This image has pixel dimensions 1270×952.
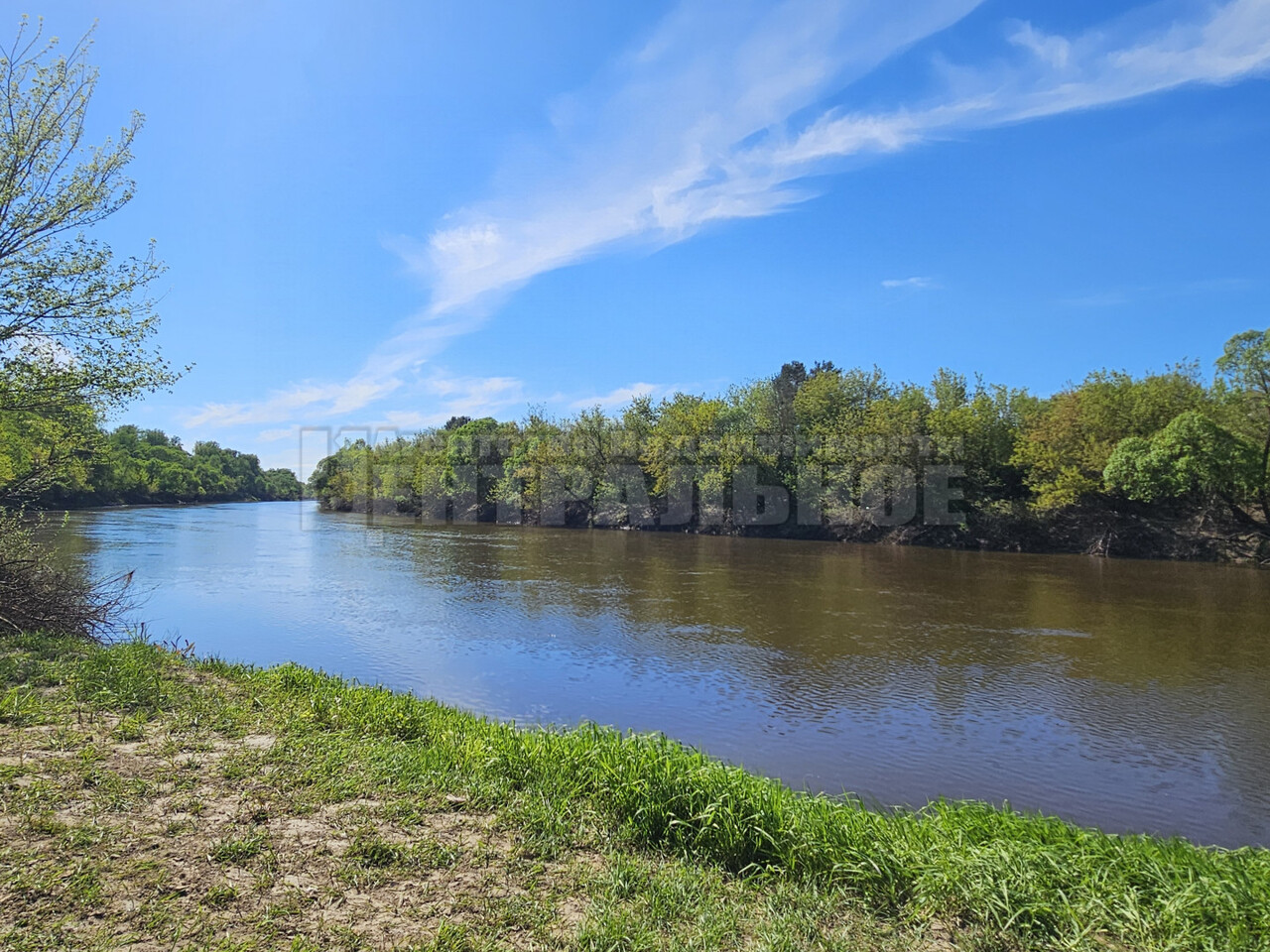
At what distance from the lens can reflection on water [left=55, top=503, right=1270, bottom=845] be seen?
9.10 meters

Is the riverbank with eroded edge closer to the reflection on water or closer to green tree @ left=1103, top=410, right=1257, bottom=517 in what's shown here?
green tree @ left=1103, top=410, right=1257, bottom=517

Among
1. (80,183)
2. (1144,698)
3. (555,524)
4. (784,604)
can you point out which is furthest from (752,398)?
(80,183)

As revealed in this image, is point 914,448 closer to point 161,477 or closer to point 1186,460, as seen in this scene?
point 1186,460

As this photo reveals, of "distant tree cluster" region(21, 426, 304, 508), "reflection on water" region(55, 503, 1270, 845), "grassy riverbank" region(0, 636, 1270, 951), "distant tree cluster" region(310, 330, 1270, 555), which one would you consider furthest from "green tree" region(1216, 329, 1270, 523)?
"distant tree cluster" region(21, 426, 304, 508)

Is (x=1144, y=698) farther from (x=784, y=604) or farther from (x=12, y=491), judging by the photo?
(x=12, y=491)

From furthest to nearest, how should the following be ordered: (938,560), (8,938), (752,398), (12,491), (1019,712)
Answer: (752,398)
(938,560)
(1019,712)
(12,491)
(8,938)

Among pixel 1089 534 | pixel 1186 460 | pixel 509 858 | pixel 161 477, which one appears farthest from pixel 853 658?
pixel 161 477

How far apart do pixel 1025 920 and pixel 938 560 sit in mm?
34793

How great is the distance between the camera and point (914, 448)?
45.9 m

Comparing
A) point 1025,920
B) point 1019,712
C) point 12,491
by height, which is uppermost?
point 12,491

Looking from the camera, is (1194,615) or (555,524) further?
(555,524)

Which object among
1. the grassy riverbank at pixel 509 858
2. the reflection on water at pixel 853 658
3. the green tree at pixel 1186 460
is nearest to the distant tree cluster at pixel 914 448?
the green tree at pixel 1186 460

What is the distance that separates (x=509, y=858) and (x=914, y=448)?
4603cm

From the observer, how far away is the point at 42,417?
10766mm
